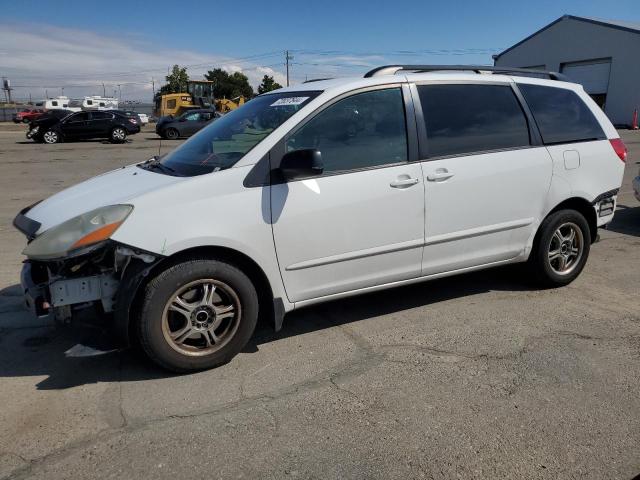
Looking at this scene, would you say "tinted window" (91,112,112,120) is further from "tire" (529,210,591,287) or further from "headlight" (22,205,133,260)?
"tire" (529,210,591,287)

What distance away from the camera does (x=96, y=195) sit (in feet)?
11.2

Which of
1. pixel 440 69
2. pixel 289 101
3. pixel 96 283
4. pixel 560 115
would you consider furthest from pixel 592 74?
pixel 96 283

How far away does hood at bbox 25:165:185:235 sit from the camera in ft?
10.6

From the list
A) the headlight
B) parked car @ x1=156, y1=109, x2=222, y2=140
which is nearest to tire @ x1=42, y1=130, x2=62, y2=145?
parked car @ x1=156, y1=109, x2=222, y2=140

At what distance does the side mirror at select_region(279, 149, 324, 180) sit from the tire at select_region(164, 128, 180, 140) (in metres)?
24.1

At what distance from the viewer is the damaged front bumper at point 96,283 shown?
302 centimetres

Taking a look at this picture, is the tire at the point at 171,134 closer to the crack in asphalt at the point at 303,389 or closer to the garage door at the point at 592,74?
the crack in asphalt at the point at 303,389

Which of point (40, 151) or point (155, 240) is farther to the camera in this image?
point (40, 151)

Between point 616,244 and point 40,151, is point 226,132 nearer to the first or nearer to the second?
point 616,244

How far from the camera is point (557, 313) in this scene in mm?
4195

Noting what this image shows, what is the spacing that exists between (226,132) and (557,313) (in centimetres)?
293

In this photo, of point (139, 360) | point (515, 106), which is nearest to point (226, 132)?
point (139, 360)

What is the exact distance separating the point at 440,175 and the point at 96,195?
2.36 meters

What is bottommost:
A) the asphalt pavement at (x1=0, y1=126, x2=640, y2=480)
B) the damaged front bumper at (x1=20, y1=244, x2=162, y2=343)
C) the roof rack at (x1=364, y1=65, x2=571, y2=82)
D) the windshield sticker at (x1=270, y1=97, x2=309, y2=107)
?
the asphalt pavement at (x1=0, y1=126, x2=640, y2=480)
